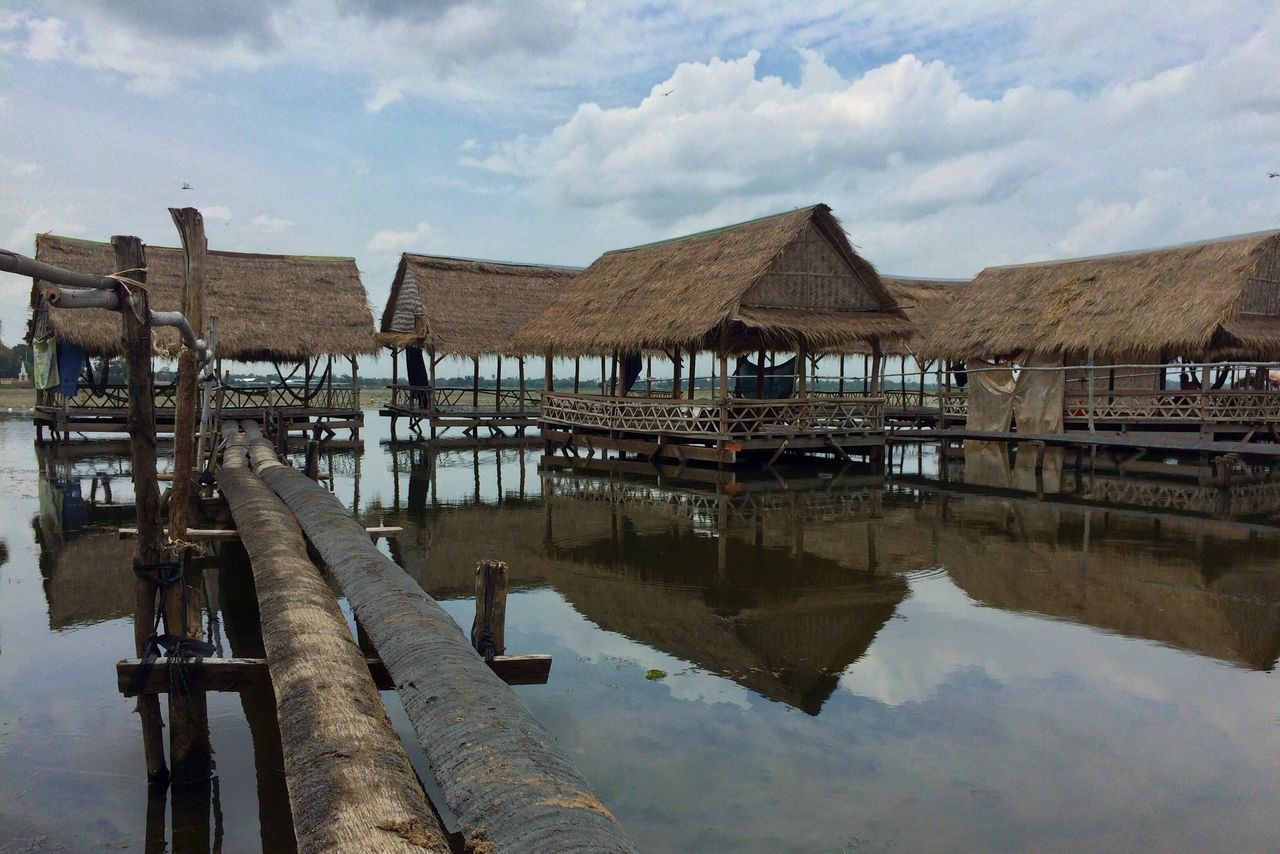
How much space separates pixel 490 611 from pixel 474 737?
127 centimetres

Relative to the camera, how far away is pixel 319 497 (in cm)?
912

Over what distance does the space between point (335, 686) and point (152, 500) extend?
5.63ft

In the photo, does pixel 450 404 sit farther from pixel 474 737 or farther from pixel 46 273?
pixel 474 737

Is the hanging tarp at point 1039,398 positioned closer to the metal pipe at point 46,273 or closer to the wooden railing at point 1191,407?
the wooden railing at point 1191,407

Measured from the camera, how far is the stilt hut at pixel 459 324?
25.5 m

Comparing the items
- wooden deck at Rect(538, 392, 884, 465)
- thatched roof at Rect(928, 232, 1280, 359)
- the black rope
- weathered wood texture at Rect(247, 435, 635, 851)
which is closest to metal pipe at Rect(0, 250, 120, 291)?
the black rope

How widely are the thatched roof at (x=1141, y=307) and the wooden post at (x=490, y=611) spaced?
18.2 meters

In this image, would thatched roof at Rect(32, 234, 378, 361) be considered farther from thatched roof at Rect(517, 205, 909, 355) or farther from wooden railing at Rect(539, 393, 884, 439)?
wooden railing at Rect(539, 393, 884, 439)

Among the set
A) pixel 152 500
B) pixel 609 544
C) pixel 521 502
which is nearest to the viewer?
pixel 152 500

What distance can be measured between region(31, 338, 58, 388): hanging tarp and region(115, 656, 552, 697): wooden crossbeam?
1964 centimetres

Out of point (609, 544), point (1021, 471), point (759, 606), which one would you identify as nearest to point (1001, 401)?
point (1021, 471)

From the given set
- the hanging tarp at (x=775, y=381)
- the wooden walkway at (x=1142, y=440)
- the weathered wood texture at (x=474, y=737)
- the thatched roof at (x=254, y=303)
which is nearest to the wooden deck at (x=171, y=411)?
the thatched roof at (x=254, y=303)

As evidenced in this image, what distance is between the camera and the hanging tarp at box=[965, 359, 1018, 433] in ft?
75.6

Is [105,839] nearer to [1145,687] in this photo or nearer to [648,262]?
[1145,687]
